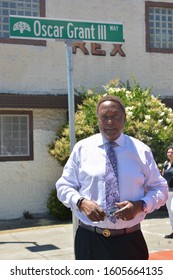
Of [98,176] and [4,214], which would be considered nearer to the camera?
[98,176]

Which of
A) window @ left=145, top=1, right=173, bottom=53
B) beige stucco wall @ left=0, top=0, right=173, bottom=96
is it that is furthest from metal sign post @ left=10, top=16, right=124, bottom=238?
window @ left=145, top=1, right=173, bottom=53

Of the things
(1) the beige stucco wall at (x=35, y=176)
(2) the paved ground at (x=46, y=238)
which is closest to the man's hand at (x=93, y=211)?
(2) the paved ground at (x=46, y=238)

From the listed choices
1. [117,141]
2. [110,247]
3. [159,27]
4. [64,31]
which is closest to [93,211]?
[110,247]

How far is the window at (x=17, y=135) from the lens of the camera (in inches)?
432

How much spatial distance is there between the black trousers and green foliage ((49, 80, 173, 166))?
273 inches

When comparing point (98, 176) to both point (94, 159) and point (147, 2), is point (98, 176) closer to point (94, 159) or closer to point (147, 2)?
point (94, 159)

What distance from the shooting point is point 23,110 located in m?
11.0

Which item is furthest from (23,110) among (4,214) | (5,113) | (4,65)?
(4,214)

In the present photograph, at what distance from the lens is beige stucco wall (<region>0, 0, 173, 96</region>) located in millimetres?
11070

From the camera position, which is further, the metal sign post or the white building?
the white building

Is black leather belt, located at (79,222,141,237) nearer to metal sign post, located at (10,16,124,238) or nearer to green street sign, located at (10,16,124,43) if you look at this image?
metal sign post, located at (10,16,124,238)

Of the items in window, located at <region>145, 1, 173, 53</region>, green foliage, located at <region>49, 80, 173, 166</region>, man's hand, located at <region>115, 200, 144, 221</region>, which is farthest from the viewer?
window, located at <region>145, 1, 173, 53</region>

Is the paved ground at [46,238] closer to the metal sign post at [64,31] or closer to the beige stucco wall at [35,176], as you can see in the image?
the beige stucco wall at [35,176]

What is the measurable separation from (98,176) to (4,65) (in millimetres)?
8360
